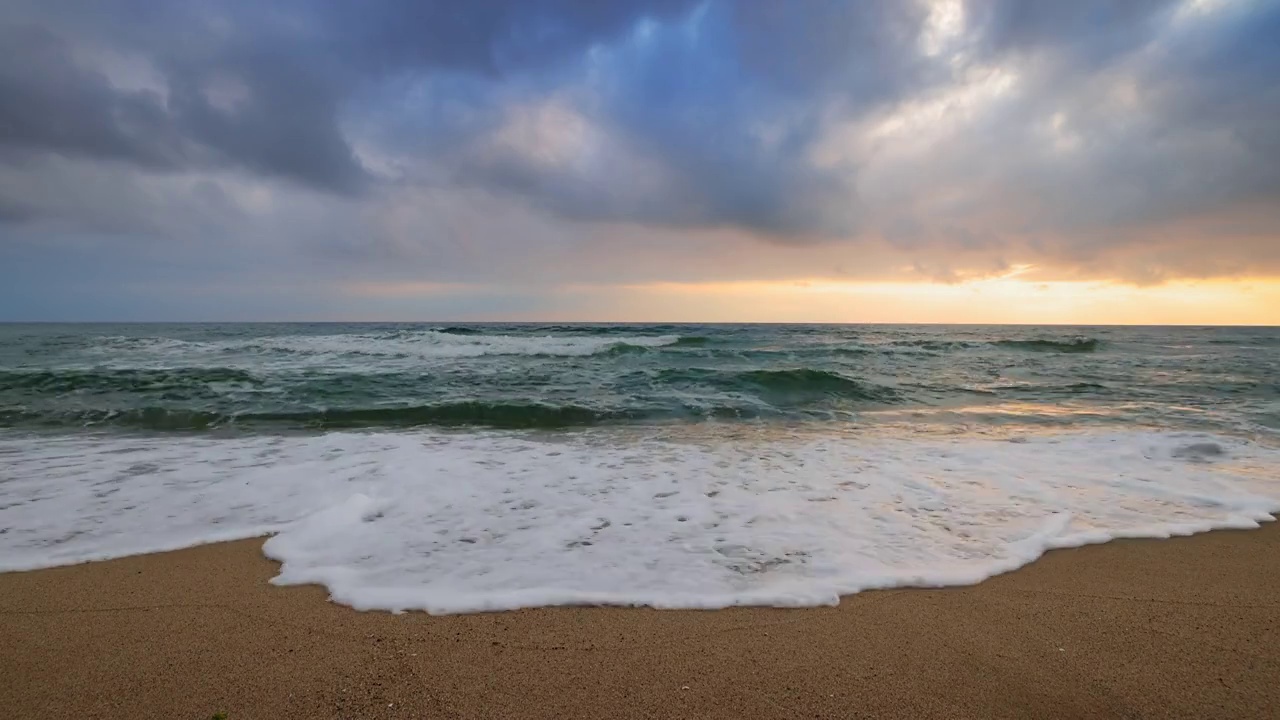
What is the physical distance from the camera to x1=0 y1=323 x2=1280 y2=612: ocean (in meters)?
3.33

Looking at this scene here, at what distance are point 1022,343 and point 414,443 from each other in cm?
3095

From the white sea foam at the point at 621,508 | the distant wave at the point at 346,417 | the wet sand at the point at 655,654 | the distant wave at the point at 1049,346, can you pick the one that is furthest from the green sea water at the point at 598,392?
the distant wave at the point at 1049,346

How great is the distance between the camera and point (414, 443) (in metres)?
7.10

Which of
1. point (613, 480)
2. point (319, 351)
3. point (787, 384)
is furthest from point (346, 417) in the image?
point (319, 351)

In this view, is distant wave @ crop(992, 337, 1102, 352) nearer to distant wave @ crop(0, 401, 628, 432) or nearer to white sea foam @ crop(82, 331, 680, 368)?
white sea foam @ crop(82, 331, 680, 368)

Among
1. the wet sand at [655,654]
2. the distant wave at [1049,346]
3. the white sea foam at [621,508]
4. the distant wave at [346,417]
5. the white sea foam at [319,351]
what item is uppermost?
the distant wave at [1049,346]

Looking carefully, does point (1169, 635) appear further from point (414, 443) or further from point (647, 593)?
point (414, 443)

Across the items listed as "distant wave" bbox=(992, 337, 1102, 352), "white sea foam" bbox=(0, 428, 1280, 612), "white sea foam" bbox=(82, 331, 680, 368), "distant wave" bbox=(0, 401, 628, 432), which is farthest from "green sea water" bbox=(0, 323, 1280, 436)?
"distant wave" bbox=(992, 337, 1102, 352)

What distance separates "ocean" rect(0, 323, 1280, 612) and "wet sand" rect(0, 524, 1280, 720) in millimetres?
250

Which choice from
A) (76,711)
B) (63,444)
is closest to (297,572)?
(76,711)

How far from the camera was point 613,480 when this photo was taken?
209 inches

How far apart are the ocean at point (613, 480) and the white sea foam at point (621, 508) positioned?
2 centimetres

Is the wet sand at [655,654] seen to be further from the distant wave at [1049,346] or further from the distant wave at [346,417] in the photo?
the distant wave at [1049,346]

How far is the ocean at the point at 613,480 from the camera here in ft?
10.9
